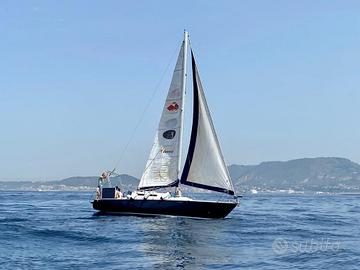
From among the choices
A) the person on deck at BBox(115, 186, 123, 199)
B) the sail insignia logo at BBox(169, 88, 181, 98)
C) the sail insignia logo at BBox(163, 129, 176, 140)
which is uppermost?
the sail insignia logo at BBox(169, 88, 181, 98)

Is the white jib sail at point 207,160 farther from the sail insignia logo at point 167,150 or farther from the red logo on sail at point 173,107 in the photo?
the sail insignia logo at point 167,150

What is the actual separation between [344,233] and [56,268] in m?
22.6

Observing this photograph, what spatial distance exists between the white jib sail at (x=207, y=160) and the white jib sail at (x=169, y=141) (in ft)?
5.64

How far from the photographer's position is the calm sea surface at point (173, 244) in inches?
1043

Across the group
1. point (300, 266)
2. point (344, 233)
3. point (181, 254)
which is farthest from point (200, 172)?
point (300, 266)

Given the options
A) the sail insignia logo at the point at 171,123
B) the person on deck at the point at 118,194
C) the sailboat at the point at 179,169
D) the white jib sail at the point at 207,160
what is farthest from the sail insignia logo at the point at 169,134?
the person on deck at the point at 118,194

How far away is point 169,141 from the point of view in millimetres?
50594

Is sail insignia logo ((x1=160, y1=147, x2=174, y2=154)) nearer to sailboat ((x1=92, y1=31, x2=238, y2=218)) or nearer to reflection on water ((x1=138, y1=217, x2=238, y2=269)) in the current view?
sailboat ((x1=92, y1=31, x2=238, y2=218))

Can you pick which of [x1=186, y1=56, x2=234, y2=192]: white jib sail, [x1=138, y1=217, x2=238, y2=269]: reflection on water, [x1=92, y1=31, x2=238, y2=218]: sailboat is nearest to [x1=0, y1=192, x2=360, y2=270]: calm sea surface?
[x1=138, y1=217, x2=238, y2=269]: reflection on water

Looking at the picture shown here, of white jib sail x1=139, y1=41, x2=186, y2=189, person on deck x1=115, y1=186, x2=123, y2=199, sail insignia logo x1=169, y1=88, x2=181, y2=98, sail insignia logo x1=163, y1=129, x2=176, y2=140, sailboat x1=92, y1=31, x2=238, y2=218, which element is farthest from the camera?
person on deck x1=115, y1=186, x2=123, y2=199

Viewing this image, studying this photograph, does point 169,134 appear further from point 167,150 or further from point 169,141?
point 167,150

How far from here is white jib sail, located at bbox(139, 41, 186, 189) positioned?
50.2 metres

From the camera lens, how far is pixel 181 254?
29203 mm

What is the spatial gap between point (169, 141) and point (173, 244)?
18.6 m
